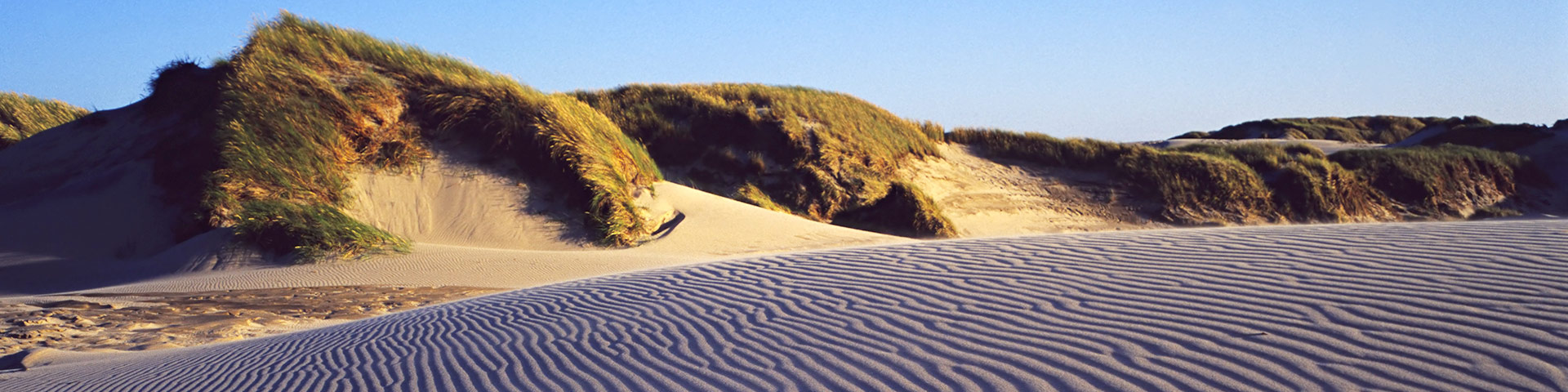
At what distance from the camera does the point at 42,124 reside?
18.0 metres

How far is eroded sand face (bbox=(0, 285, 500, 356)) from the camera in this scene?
591 centimetres

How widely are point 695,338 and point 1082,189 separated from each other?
14.5 metres

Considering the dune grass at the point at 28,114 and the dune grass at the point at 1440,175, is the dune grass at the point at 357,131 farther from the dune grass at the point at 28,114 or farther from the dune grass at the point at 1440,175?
the dune grass at the point at 1440,175

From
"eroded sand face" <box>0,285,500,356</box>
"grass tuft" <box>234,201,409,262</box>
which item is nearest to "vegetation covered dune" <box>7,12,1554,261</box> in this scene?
"grass tuft" <box>234,201,409,262</box>

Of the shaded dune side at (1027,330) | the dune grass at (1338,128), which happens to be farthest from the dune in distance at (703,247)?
the dune grass at (1338,128)

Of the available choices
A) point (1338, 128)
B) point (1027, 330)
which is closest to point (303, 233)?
point (1027, 330)

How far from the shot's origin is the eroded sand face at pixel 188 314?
5.91 m

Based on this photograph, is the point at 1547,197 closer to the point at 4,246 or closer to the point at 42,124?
the point at 4,246

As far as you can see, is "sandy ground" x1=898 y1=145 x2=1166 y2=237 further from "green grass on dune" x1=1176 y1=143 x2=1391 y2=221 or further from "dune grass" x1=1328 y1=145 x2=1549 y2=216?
"dune grass" x1=1328 y1=145 x2=1549 y2=216

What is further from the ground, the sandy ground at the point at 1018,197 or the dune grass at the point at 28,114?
the dune grass at the point at 28,114

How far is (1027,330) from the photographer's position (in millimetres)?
3691

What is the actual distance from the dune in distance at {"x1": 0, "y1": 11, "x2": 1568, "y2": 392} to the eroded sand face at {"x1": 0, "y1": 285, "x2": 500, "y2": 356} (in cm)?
5

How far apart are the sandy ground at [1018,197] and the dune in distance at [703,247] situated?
0.08 m

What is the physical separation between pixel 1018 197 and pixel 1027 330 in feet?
44.0
